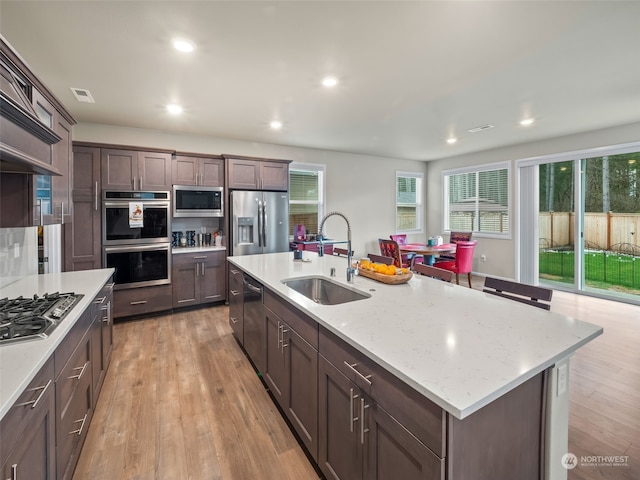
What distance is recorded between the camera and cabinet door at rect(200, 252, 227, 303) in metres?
4.39

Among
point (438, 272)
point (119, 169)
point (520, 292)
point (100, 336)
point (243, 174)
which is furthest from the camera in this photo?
point (243, 174)

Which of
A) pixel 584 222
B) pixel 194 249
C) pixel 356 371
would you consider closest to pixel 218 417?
pixel 356 371

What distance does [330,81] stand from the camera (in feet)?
9.58

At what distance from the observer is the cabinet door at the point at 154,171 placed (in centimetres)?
399

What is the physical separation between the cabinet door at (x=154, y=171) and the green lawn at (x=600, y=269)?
6393mm

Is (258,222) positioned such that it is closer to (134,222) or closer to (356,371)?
(134,222)

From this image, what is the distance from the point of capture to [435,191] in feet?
24.1

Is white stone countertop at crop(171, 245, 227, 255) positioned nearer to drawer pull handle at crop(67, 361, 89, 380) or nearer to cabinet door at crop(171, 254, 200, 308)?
cabinet door at crop(171, 254, 200, 308)

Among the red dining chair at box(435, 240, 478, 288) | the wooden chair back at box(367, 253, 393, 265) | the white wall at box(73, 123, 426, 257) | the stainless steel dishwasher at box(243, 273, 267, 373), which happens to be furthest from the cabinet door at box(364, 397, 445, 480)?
the white wall at box(73, 123, 426, 257)

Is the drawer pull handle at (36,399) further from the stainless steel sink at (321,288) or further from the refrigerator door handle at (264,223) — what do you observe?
the refrigerator door handle at (264,223)

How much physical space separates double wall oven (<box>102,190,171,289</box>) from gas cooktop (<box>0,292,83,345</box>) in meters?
2.14

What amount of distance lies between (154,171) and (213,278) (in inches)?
65.4

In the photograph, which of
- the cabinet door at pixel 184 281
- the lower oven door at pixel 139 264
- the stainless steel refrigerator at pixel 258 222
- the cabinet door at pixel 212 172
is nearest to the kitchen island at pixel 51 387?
the lower oven door at pixel 139 264

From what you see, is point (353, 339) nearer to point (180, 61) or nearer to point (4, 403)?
point (4, 403)
